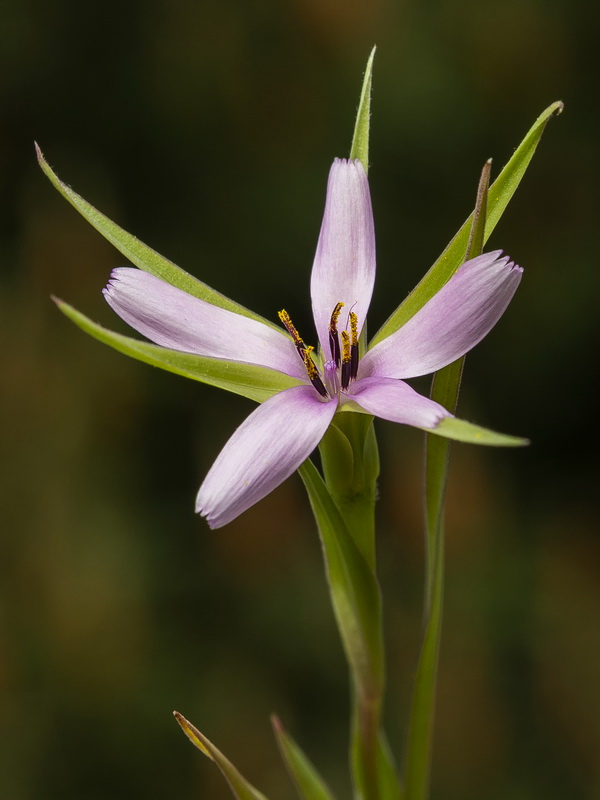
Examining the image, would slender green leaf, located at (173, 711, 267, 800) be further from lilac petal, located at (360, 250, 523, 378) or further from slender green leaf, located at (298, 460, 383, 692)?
lilac petal, located at (360, 250, 523, 378)

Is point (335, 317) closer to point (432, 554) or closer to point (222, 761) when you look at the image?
point (432, 554)

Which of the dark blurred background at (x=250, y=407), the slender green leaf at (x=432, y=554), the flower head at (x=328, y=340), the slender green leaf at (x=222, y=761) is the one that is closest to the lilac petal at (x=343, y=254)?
the flower head at (x=328, y=340)

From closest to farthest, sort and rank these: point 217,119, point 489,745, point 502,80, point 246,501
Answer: point 246,501 < point 489,745 < point 502,80 < point 217,119

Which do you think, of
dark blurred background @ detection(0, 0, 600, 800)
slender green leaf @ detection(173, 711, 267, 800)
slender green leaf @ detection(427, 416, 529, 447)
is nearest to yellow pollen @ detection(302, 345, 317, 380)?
slender green leaf @ detection(427, 416, 529, 447)

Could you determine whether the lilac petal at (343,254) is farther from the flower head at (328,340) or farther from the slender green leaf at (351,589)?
the slender green leaf at (351,589)

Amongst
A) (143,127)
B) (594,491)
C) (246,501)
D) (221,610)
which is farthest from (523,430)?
(246,501)

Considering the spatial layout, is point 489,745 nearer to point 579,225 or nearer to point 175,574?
point 175,574
